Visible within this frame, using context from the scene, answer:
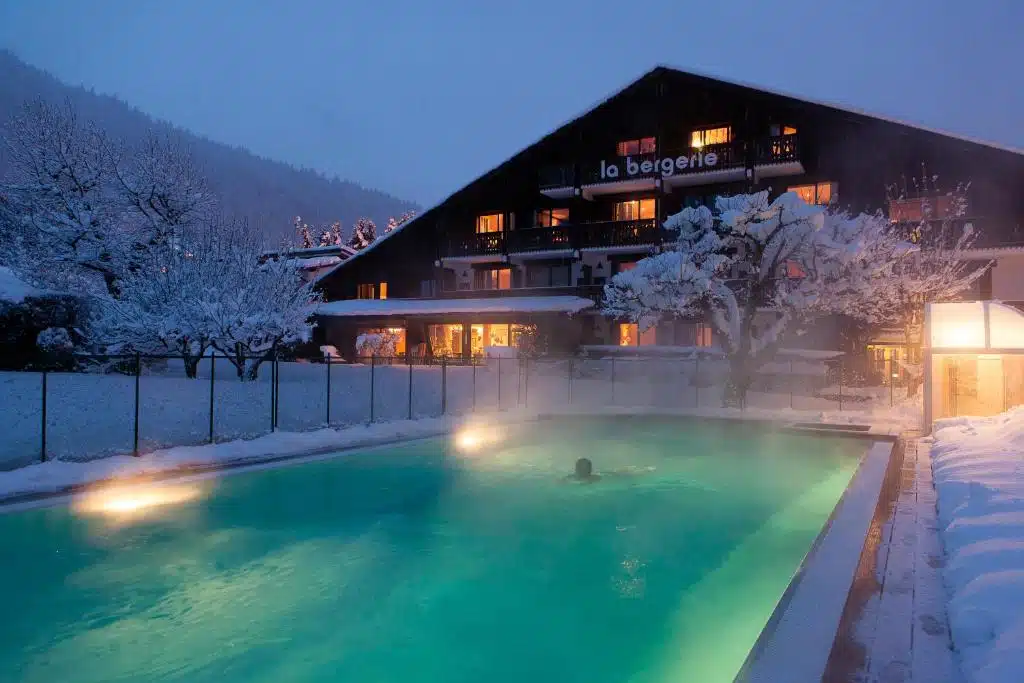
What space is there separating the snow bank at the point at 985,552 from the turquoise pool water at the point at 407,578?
7.49 feet

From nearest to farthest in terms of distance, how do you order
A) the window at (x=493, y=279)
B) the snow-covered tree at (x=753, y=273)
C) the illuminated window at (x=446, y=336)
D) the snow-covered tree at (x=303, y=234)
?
the snow-covered tree at (x=753, y=273) < the illuminated window at (x=446, y=336) < the window at (x=493, y=279) < the snow-covered tree at (x=303, y=234)

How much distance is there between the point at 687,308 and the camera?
2345cm

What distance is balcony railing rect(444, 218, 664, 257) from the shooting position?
34.0m

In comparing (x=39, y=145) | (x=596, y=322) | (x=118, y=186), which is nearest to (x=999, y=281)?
(x=596, y=322)

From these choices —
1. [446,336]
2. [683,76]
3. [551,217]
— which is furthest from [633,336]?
[683,76]

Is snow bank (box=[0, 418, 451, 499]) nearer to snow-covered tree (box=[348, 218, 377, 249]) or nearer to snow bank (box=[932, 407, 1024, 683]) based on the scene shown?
snow bank (box=[932, 407, 1024, 683])

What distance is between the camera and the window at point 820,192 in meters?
30.8

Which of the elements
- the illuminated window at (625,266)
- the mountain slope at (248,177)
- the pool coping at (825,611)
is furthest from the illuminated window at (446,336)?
the mountain slope at (248,177)

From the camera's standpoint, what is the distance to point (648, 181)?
34.2 meters

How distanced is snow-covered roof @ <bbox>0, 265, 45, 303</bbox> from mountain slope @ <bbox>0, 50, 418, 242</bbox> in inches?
4675

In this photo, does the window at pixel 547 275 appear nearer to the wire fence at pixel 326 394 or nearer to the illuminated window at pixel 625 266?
the illuminated window at pixel 625 266

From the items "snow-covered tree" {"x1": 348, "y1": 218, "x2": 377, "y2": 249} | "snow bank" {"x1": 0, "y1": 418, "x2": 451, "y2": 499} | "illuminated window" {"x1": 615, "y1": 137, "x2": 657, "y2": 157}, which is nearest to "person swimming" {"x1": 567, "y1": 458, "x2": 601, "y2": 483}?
"snow bank" {"x1": 0, "y1": 418, "x2": 451, "y2": 499}

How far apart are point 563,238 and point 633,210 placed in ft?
13.1

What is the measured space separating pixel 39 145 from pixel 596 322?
971 inches
